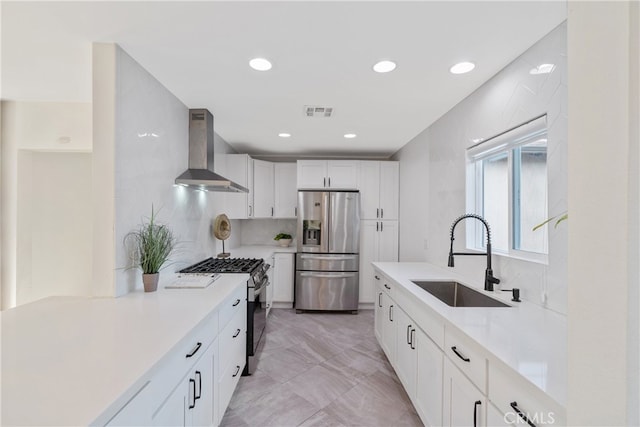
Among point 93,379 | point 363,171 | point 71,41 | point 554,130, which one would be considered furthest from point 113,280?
point 363,171

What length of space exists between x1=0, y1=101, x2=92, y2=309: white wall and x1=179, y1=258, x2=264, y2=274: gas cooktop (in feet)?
5.22

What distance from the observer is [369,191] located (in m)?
4.30

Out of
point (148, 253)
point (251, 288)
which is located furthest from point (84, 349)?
point (251, 288)

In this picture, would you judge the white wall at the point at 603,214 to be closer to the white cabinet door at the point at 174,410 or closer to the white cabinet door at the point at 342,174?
the white cabinet door at the point at 174,410

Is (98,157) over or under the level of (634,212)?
over

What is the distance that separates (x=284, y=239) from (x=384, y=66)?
10.5ft

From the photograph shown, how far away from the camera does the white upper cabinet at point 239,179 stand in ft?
13.1

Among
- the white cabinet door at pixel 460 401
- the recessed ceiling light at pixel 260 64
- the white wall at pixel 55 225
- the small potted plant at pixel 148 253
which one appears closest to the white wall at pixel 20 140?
the white wall at pixel 55 225

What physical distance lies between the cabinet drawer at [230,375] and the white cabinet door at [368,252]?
7.54 ft

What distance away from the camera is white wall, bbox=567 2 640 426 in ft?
1.41

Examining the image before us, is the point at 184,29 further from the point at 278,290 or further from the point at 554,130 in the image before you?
the point at 278,290

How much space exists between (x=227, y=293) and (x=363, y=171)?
9.82 ft

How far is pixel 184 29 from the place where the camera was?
1.52 meters

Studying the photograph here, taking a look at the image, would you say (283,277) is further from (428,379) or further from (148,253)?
(428,379)
